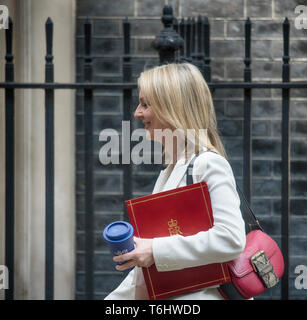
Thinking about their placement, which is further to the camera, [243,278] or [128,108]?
[128,108]

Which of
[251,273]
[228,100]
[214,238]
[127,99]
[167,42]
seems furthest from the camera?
[228,100]

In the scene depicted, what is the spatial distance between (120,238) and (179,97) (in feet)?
1.77

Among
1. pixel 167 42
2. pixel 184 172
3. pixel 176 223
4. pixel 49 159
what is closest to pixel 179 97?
pixel 184 172

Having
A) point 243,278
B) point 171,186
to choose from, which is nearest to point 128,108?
point 171,186

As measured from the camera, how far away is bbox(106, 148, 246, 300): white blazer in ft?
5.71

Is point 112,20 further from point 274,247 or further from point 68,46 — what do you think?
point 274,247

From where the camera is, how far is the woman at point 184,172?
1752mm

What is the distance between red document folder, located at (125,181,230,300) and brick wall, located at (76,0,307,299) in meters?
2.52

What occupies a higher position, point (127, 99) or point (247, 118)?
point (127, 99)

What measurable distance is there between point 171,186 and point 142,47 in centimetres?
265

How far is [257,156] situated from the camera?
436cm

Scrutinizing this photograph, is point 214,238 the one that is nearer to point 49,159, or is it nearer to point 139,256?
point 139,256

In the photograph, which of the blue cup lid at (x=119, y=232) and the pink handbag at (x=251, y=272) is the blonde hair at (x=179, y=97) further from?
the blue cup lid at (x=119, y=232)

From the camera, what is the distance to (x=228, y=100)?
4.36 m
